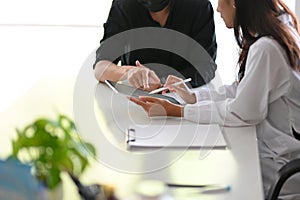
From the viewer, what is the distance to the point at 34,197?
0.97 meters

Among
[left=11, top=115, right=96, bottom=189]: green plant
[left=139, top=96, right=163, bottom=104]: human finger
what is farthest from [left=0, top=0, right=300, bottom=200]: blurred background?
[left=11, top=115, right=96, bottom=189]: green plant

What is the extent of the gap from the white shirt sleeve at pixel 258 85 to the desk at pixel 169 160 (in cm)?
4

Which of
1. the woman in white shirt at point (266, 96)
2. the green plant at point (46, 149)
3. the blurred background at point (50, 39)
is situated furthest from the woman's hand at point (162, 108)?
the blurred background at point (50, 39)

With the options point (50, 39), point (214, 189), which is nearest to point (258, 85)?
point (214, 189)

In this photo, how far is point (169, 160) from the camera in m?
1.48

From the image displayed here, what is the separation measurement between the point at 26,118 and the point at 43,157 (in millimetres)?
703

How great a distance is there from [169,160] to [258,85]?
0.39 m

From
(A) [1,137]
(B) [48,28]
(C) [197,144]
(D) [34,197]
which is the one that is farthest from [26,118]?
(B) [48,28]

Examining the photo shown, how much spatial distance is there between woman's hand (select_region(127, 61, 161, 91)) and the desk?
0.66 ft

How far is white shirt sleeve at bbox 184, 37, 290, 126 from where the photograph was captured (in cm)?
166

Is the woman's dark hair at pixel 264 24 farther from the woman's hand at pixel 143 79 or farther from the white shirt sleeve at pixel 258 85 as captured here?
the woman's hand at pixel 143 79

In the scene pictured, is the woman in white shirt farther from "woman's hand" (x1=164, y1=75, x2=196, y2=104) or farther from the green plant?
the green plant

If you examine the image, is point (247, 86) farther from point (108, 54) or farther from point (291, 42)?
point (108, 54)

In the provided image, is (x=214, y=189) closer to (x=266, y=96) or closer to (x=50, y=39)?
(x=266, y=96)
